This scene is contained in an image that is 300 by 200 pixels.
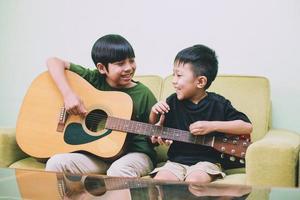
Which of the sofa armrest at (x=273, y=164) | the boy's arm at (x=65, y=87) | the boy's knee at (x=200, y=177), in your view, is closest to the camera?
the sofa armrest at (x=273, y=164)

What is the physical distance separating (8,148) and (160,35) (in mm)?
932

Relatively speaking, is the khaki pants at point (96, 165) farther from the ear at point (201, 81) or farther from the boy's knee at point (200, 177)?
the ear at point (201, 81)

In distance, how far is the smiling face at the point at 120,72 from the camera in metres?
1.65

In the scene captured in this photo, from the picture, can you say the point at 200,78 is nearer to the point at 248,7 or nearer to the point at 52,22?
the point at 248,7

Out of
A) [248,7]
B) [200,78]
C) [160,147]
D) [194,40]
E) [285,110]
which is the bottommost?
[160,147]

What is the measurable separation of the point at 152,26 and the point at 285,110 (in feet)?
2.59

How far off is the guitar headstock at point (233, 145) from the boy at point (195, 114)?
0.07ft

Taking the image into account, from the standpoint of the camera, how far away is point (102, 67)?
170cm

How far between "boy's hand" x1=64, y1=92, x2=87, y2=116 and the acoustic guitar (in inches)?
0.8

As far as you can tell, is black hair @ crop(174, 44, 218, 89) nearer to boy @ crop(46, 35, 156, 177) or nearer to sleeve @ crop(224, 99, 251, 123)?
sleeve @ crop(224, 99, 251, 123)

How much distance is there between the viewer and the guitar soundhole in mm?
1568

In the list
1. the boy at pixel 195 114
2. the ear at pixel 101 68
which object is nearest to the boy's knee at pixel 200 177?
the boy at pixel 195 114

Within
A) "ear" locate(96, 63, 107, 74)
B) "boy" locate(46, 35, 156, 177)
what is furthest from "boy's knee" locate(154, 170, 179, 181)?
"ear" locate(96, 63, 107, 74)

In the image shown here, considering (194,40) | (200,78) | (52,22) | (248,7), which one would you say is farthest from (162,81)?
(52,22)
